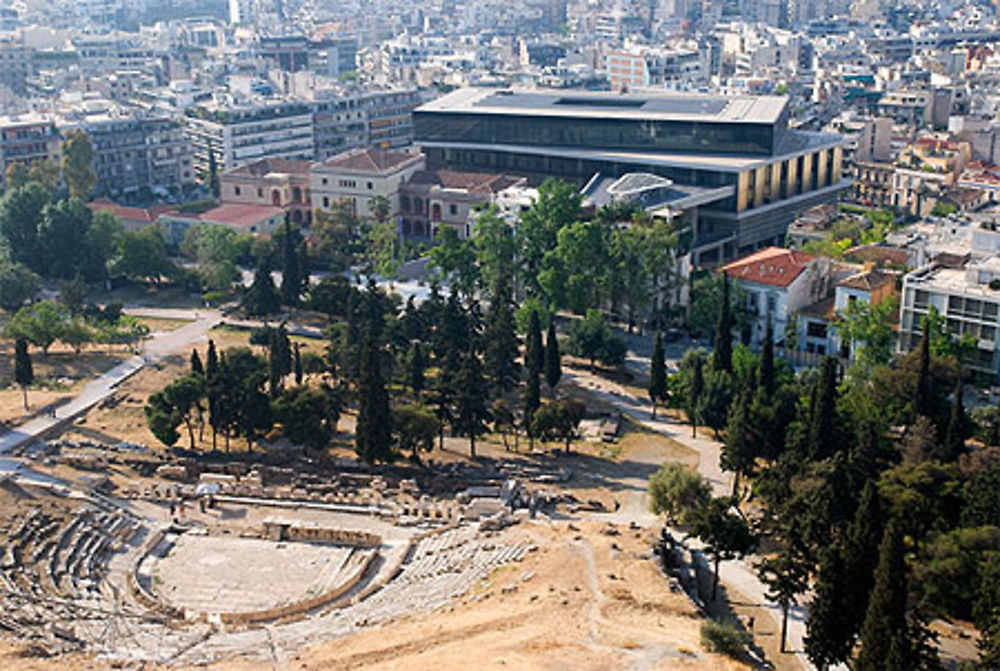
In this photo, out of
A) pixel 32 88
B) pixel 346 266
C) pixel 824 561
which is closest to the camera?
pixel 824 561

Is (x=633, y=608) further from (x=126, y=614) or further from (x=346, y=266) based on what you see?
(x=346, y=266)

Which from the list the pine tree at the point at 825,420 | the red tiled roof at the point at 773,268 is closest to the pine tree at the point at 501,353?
the red tiled roof at the point at 773,268

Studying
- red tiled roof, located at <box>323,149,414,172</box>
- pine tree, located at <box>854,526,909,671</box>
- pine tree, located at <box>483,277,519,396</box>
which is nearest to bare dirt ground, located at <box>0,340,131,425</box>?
pine tree, located at <box>483,277,519,396</box>

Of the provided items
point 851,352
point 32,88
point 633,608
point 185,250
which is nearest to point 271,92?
point 32,88

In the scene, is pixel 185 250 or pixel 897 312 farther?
pixel 185 250

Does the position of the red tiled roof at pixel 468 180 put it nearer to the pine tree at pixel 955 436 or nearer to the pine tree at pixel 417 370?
the pine tree at pixel 417 370

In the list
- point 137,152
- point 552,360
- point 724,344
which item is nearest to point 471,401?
point 552,360

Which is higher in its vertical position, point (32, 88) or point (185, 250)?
point (32, 88)
